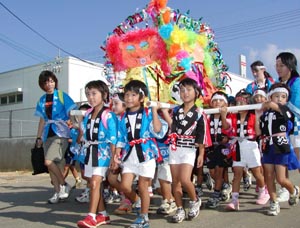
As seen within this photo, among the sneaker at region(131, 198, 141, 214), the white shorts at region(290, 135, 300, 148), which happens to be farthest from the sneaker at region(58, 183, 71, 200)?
the white shorts at region(290, 135, 300, 148)

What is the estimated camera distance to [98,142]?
4938 millimetres

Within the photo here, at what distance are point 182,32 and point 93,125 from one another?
7.74 ft

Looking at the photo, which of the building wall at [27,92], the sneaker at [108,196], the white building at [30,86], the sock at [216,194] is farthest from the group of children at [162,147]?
the white building at [30,86]

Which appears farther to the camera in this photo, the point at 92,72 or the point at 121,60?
the point at 92,72

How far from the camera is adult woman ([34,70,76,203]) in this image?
6.49 metres

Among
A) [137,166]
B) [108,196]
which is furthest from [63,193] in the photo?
[137,166]

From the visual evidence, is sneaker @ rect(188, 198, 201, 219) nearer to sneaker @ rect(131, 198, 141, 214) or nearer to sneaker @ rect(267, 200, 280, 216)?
sneaker @ rect(131, 198, 141, 214)

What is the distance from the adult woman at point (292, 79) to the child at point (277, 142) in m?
0.24

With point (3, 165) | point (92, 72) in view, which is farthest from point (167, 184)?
point (92, 72)

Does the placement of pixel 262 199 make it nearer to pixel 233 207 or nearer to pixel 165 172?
pixel 233 207

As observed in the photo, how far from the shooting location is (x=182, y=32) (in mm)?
6453

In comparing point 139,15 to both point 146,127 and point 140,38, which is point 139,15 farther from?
point 146,127

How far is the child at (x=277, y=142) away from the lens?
509 centimetres

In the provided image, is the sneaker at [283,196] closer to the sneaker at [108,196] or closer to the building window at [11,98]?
the sneaker at [108,196]
